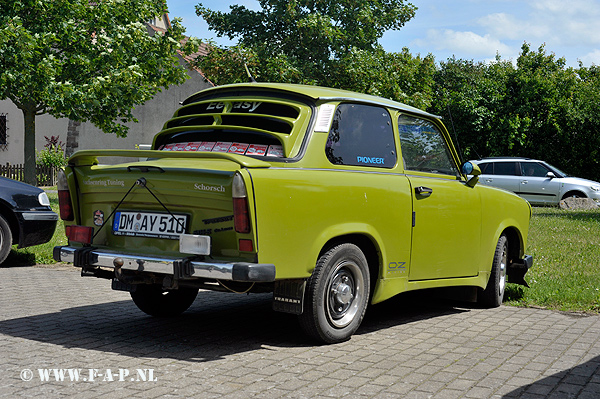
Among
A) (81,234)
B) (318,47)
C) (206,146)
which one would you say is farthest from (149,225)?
(318,47)

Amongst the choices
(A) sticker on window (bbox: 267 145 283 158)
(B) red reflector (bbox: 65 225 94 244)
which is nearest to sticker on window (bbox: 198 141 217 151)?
(A) sticker on window (bbox: 267 145 283 158)

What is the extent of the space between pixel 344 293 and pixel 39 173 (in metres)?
27.3

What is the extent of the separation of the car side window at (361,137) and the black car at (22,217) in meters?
5.79

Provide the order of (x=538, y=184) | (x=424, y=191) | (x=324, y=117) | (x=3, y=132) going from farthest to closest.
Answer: (x=3, y=132) < (x=538, y=184) < (x=424, y=191) < (x=324, y=117)

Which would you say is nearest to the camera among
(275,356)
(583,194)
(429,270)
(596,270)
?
(275,356)

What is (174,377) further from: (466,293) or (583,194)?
(583,194)

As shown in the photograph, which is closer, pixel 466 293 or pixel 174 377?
pixel 174 377

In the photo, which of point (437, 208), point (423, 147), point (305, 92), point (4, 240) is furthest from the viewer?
point (4, 240)

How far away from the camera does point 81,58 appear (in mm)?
20219

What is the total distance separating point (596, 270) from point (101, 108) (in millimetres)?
16245

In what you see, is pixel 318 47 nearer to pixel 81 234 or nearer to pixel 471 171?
pixel 471 171

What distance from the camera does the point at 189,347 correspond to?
5.32 m

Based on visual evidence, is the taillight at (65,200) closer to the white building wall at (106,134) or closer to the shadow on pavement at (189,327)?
the shadow on pavement at (189,327)

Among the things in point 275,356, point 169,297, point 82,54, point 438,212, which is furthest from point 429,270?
point 82,54
